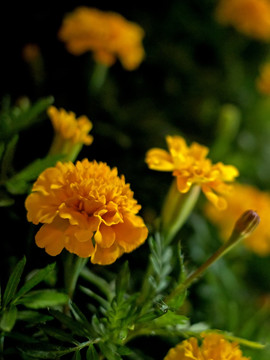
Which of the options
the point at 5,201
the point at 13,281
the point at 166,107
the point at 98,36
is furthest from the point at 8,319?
the point at 166,107

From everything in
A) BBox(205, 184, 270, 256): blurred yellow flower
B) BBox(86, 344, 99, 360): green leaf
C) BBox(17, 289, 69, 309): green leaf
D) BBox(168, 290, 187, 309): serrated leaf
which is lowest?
BBox(205, 184, 270, 256): blurred yellow flower

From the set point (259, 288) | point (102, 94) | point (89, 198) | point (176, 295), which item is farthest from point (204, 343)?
point (259, 288)

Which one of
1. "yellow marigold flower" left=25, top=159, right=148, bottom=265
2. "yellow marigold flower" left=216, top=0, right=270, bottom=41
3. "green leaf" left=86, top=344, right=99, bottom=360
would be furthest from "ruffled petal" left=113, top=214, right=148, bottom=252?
"yellow marigold flower" left=216, top=0, right=270, bottom=41

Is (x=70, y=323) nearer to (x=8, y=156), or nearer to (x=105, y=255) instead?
(x=105, y=255)

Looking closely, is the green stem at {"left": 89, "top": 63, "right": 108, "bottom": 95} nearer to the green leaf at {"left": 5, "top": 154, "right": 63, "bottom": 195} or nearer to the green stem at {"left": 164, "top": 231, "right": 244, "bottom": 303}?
the green leaf at {"left": 5, "top": 154, "right": 63, "bottom": 195}

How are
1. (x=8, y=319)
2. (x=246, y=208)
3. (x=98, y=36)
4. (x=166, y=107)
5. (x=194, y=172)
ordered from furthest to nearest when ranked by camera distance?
(x=166, y=107), (x=246, y=208), (x=98, y=36), (x=194, y=172), (x=8, y=319)

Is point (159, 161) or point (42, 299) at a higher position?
point (159, 161)

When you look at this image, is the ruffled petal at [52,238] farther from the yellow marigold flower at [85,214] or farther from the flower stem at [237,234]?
the flower stem at [237,234]
